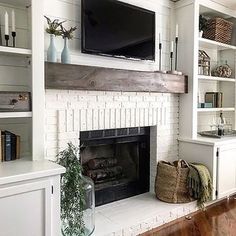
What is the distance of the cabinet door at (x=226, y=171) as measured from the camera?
9.45ft

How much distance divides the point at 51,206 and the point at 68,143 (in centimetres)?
65

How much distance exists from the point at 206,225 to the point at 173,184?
0.49m

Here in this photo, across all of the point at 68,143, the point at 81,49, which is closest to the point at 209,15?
the point at 81,49

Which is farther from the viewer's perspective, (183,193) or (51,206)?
(183,193)

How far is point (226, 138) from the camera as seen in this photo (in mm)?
3059

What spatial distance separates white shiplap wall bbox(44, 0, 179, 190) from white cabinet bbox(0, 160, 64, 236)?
533 millimetres

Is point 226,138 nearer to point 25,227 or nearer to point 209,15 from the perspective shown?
point 209,15

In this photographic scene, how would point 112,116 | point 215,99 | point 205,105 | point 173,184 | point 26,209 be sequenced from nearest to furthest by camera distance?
point 26,209 → point 112,116 → point 173,184 → point 205,105 → point 215,99

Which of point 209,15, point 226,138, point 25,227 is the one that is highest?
point 209,15

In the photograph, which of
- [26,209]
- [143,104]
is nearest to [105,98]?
[143,104]

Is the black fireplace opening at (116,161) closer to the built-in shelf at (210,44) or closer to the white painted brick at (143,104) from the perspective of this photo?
the white painted brick at (143,104)

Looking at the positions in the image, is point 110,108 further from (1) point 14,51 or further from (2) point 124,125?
(1) point 14,51

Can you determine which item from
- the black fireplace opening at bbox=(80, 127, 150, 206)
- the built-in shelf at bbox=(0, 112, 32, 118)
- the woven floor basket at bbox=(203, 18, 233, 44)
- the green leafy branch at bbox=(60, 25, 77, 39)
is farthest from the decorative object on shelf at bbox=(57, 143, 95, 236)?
the woven floor basket at bbox=(203, 18, 233, 44)

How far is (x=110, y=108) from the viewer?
2582 mm
